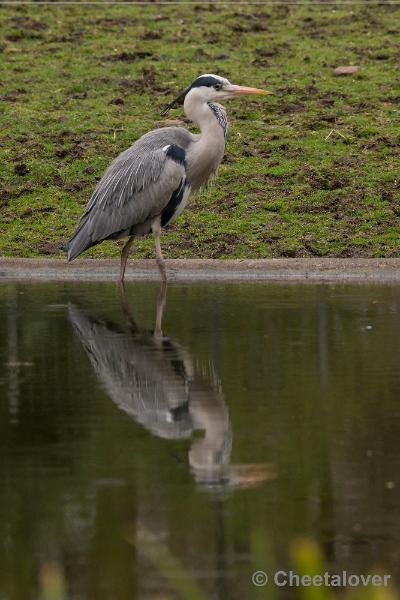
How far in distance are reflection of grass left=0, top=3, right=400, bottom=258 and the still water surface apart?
430 cm

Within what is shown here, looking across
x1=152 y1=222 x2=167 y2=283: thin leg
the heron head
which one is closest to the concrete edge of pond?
x1=152 y1=222 x2=167 y2=283: thin leg

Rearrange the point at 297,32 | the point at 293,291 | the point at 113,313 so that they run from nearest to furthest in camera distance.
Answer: the point at 113,313, the point at 293,291, the point at 297,32

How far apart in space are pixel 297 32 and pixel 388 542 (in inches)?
742

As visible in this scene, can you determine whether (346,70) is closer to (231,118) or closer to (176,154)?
(231,118)

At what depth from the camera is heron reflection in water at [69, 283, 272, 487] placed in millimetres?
6820

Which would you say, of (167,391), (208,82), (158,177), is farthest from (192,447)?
(208,82)

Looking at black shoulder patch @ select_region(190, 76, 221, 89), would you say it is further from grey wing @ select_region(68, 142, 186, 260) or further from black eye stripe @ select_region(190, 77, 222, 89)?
grey wing @ select_region(68, 142, 186, 260)

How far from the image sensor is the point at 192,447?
7184 millimetres

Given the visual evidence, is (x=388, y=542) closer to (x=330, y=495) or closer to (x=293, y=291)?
(x=330, y=495)

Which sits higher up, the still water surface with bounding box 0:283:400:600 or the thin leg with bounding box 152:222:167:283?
the still water surface with bounding box 0:283:400:600

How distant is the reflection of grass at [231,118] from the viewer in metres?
16.5

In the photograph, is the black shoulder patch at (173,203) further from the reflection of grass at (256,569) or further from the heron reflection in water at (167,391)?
the reflection of grass at (256,569)

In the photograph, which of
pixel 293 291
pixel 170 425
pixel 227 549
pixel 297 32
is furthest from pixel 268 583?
pixel 297 32

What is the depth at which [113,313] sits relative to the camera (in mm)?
12250
